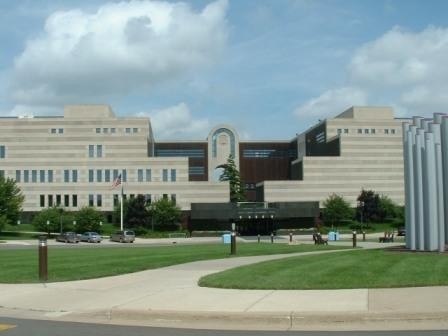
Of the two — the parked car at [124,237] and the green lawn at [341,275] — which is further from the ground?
the green lawn at [341,275]

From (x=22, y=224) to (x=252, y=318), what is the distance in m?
109

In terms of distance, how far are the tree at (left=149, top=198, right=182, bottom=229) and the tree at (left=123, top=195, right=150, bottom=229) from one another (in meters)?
2.23

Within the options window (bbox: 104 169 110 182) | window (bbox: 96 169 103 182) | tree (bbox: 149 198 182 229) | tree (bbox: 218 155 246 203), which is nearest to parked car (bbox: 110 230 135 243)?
tree (bbox: 149 198 182 229)

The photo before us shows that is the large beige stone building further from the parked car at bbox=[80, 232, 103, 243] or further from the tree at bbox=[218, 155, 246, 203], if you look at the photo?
the parked car at bbox=[80, 232, 103, 243]

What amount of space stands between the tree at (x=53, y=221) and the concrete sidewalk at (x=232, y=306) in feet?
270

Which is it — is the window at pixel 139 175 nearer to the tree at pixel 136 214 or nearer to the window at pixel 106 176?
the window at pixel 106 176

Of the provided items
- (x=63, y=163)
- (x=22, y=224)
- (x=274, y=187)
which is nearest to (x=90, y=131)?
(x=63, y=163)

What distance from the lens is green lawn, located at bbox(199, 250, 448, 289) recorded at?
543 inches

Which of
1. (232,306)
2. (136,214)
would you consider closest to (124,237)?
(136,214)

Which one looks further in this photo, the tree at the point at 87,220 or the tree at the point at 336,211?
the tree at the point at 336,211

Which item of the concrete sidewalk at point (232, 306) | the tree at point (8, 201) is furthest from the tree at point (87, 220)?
the concrete sidewalk at point (232, 306)

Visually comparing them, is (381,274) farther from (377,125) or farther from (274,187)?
(377,125)

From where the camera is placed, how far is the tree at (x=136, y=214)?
329 feet

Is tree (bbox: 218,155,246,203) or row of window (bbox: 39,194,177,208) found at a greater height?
tree (bbox: 218,155,246,203)
